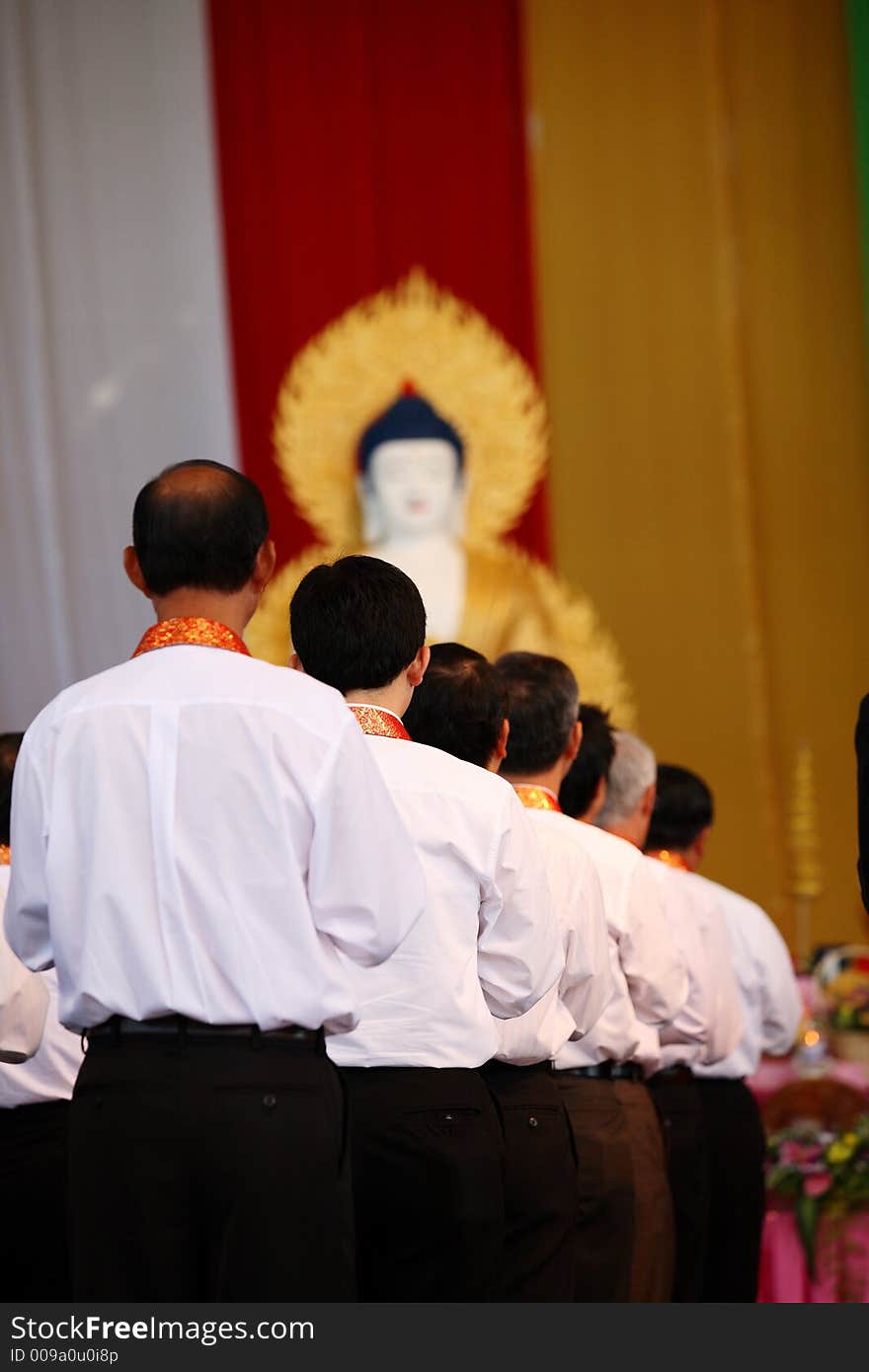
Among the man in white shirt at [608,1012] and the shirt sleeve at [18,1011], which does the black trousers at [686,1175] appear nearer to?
the man in white shirt at [608,1012]

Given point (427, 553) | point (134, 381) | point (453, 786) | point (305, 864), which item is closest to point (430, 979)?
point (453, 786)

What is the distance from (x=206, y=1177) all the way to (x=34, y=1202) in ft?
4.12

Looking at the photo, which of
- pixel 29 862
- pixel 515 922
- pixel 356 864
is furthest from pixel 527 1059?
pixel 29 862

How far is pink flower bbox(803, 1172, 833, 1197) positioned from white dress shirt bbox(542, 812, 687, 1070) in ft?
3.43

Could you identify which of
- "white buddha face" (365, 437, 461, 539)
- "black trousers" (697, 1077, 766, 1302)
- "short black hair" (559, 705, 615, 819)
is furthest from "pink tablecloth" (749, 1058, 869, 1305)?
"white buddha face" (365, 437, 461, 539)

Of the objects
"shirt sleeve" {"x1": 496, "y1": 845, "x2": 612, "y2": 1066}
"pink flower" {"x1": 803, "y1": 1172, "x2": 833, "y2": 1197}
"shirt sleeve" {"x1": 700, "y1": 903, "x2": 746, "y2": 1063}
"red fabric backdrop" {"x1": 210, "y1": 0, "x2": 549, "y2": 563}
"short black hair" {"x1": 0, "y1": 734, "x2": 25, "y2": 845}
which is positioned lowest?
"pink flower" {"x1": 803, "y1": 1172, "x2": 833, "y2": 1197}

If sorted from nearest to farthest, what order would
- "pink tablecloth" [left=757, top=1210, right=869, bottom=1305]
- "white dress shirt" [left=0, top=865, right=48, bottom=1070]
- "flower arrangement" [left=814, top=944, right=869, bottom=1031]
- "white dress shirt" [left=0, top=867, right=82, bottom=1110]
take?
"white dress shirt" [left=0, top=865, right=48, bottom=1070] < "white dress shirt" [left=0, top=867, right=82, bottom=1110] < "pink tablecloth" [left=757, top=1210, right=869, bottom=1305] < "flower arrangement" [left=814, top=944, right=869, bottom=1031]

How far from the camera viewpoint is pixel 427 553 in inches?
321

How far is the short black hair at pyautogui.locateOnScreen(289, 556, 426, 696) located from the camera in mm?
2520

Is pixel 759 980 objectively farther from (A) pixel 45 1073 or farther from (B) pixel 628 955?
(A) pixel 45 1073

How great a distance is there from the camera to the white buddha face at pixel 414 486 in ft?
26.8

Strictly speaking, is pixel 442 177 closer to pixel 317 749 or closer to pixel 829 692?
pixel 829 692

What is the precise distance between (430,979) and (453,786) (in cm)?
25

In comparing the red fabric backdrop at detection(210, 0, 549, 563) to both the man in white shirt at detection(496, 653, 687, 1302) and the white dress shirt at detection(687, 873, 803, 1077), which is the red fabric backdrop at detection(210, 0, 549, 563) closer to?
the white dress shirt at detection(687, 873, 803, 1077)
